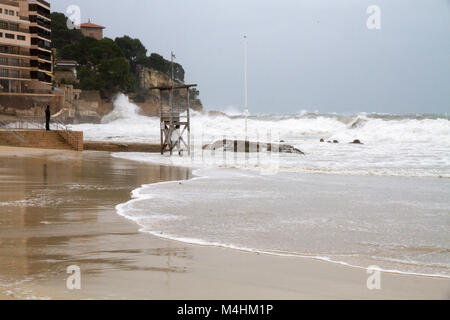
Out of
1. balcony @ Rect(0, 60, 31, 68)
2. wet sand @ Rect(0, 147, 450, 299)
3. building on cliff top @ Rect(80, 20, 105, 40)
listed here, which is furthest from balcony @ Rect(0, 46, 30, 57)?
wet sand @ Rect(0, 147, 450, 299)

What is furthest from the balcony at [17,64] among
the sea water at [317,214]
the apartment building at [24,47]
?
the sea water at [317,214]

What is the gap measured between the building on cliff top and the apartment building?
188 ft

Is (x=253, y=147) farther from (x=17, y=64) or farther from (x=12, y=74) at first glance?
(x=17, y=64)

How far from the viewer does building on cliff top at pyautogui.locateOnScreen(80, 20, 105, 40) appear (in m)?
147

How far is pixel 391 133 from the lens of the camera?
4934cm

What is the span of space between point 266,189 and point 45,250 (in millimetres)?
6703

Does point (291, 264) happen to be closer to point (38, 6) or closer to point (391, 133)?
point (391, 133)

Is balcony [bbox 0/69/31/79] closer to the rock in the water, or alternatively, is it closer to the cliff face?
the cliff face

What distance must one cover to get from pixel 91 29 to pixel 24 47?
68.5 m

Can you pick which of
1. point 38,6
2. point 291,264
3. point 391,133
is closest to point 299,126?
→ point 391,133

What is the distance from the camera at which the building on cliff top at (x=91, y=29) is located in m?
147

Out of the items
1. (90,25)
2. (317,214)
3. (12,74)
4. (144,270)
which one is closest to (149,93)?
(90,25)

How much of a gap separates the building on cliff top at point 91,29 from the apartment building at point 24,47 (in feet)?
188

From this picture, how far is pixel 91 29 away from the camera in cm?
14875
